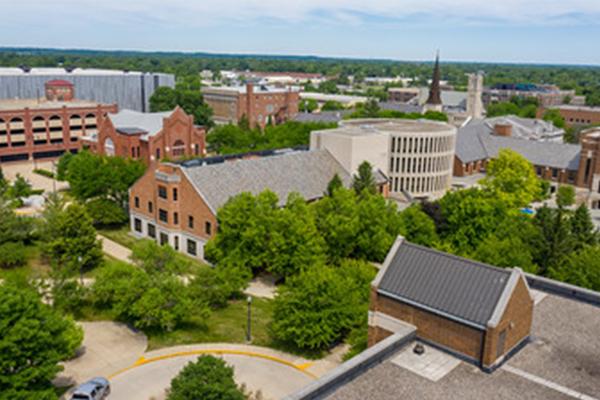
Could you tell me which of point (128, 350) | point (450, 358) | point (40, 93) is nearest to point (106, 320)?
point (128, 350)

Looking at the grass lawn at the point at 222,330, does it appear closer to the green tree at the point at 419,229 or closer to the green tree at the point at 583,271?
the green tree at the point at 419,229

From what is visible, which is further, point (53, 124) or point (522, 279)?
point (53, 124)

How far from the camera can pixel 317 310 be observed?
3616 cm

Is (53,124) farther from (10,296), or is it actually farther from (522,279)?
(522,279)

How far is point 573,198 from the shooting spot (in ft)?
276

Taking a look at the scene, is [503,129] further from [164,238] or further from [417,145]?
[164,238]

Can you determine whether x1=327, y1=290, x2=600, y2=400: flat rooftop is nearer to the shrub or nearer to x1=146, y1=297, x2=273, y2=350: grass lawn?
x1=146, y1=297, x2=273, y2=350: grass lawn

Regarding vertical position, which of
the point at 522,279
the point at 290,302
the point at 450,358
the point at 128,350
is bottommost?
the point at 128,350

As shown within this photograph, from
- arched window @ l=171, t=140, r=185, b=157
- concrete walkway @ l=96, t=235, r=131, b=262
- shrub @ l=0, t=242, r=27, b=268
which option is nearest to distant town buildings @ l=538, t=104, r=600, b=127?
arched window @ l=171, t=140, r=185, b=157

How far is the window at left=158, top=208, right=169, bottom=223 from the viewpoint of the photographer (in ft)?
193

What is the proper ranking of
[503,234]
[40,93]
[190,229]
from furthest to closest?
[40,93] → [190,229] → [503,234]

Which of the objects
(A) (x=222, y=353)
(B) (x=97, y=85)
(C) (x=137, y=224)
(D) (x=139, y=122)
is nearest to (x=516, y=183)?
(C) (x=137, y=224)

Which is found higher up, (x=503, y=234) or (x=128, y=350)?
(x=503, y=234)

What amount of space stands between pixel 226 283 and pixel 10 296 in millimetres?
18739
